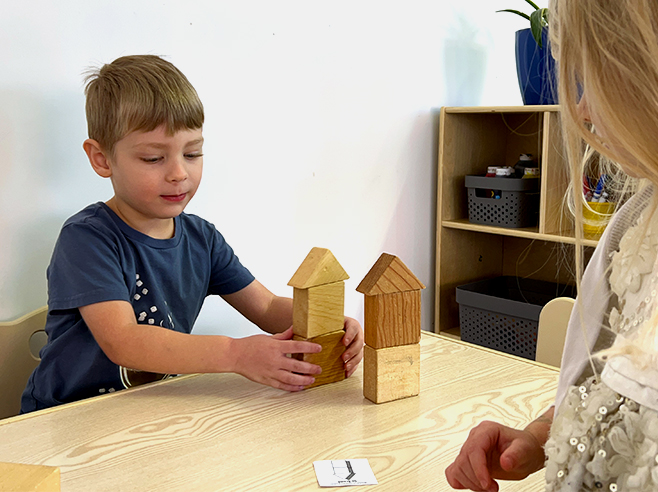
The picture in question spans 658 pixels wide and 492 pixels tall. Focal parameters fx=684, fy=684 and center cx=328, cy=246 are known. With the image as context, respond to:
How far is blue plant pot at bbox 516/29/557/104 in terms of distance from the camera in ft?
6.74

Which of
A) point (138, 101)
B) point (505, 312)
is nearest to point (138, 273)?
point (138, 101)

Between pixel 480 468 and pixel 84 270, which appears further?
pixel 84 270

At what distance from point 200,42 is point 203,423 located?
1.08 m

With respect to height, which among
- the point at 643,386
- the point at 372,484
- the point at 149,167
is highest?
the point at 149,167

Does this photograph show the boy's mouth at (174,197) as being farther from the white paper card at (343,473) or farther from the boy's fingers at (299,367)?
the white paper card at (343,473)

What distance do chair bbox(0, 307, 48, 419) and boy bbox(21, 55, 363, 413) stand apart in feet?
0.42

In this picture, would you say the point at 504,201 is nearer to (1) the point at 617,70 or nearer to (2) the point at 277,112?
(2) the point at 277,112

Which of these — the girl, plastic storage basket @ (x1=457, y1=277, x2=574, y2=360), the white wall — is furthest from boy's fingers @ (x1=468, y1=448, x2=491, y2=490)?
plastic storage basket @ (x1=457, y1=277, x2=574, y2=360)

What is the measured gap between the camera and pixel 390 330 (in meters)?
0.93

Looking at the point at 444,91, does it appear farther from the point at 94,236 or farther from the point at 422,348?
the point at 94,236

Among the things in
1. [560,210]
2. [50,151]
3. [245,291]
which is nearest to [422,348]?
[245,291]

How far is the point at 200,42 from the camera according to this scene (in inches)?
65.4

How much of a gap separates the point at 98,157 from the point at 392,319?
25.6 inches

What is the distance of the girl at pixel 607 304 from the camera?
513 mm
